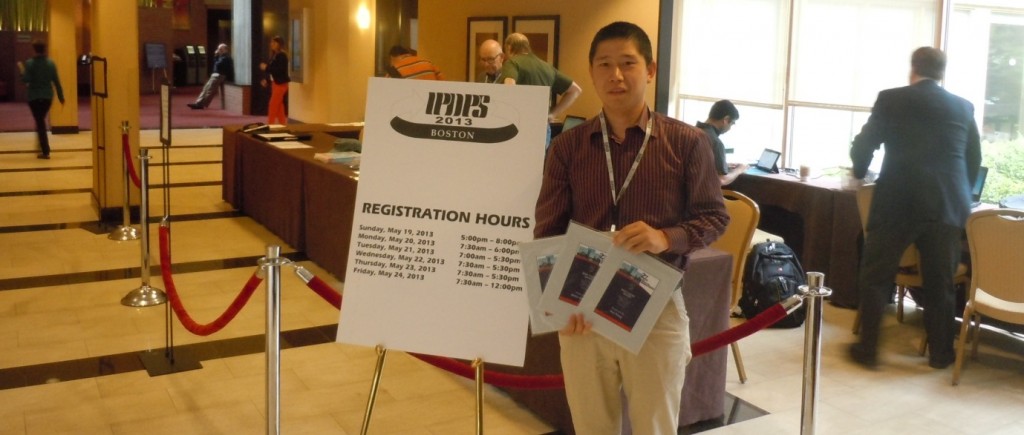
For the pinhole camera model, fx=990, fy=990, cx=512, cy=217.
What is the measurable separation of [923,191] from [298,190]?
418cm

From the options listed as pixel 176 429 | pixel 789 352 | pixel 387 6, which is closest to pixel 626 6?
pixel 789 352

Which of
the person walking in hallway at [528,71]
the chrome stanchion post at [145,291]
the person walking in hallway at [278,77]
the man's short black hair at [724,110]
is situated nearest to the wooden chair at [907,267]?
the man's short black hair at [724,110]

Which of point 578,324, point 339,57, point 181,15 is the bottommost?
point 578,324

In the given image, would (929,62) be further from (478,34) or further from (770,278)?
(478,34)

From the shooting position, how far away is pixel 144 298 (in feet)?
18.9

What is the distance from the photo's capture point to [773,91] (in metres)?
7.44

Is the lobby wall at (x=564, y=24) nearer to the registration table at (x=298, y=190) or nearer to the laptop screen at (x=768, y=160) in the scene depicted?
the laptop screen at (x=768, y=160)

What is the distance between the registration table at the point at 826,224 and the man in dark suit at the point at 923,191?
0.90 m

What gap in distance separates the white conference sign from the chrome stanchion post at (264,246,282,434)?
27 centimetres

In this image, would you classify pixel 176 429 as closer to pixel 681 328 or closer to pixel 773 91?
pixel 681 328

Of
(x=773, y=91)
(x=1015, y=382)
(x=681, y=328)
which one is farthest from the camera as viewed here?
(x=773, y=91)

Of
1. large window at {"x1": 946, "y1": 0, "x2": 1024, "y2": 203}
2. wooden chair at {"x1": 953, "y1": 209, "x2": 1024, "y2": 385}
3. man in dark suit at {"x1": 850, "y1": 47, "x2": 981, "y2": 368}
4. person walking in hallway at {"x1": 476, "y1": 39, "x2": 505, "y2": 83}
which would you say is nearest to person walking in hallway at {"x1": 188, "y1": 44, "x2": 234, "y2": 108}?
person walking in hallway at {"x1": 476, "y1": 39, "x2": 505, "y2": 83}

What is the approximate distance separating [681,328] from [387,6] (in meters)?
13.1

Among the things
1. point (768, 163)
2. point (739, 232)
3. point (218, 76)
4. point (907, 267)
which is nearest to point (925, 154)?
point (907, 267)
